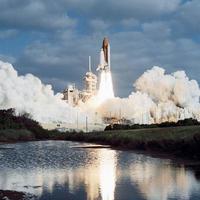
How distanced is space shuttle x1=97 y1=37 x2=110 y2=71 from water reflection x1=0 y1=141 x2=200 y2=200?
88435 millimetres

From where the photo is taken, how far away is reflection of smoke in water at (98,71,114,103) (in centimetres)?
14201

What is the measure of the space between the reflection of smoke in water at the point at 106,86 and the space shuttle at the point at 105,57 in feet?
4.77

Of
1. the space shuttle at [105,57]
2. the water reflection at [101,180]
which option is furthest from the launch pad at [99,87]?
the water reflection at [101,180]

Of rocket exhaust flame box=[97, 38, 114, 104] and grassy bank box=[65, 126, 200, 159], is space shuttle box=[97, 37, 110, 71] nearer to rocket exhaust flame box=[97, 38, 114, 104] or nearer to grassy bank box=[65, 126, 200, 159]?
rocket exhaust flame box=[97, 38, 114, 104]

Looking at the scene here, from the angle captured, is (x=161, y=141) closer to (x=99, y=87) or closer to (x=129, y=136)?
(x=129, y=136)

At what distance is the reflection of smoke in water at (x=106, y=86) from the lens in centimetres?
14201

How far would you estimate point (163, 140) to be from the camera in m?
70.1

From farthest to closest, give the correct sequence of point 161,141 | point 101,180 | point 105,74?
point 105,74 < point 161,141 < point 101,180

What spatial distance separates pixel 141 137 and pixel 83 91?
260ft

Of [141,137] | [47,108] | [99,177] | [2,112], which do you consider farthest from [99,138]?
[99,177]

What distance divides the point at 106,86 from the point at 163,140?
76.0 m

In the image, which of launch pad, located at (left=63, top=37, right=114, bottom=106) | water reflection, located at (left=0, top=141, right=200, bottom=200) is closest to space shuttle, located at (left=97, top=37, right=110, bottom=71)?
launch pad, located at (left=63, top=37, right=114, bottom=106)

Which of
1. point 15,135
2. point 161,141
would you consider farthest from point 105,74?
point 161,141

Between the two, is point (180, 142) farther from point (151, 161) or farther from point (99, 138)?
point (99, 138)
